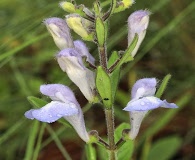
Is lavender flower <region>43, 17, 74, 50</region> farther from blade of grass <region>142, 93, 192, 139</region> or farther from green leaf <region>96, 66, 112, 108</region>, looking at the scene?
Answer: blade of grass <region>142, 93, 192, 139</region>

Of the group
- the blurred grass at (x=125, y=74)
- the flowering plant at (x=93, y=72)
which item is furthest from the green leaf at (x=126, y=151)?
the blurred grass at (x=125, y=74)

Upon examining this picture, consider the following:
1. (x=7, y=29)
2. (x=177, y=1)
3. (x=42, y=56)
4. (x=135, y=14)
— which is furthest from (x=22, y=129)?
(x=135, y=14)

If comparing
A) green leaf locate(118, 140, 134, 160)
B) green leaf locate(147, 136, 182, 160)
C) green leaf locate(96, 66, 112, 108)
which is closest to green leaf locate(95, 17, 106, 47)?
green leaf locate(96, 66, 112, 108)

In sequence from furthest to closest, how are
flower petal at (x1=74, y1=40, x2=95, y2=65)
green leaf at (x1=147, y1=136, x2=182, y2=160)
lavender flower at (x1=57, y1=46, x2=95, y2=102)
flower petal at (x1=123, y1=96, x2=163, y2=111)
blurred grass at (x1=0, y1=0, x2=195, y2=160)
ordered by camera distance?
blurred grass at (x1=0, y1=0, x2=195, y2=160)
green leaf at (x1=147, y1=136, x2=182, y2=160)
flower petal at (x1=74, y1=40, x2=95, y2=65)
lavender flower at (x1=57, y1=46, x2=95, y2=102)
flower petal at (x1=123, y1=96, x2=163, y2=111)

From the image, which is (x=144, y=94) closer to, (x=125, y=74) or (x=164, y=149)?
(x=164, y=149)

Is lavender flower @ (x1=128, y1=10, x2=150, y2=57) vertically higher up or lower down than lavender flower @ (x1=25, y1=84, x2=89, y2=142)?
higher up

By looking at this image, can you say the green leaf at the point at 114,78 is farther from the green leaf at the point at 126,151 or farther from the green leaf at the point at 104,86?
the green leaf at the point at 126,151
